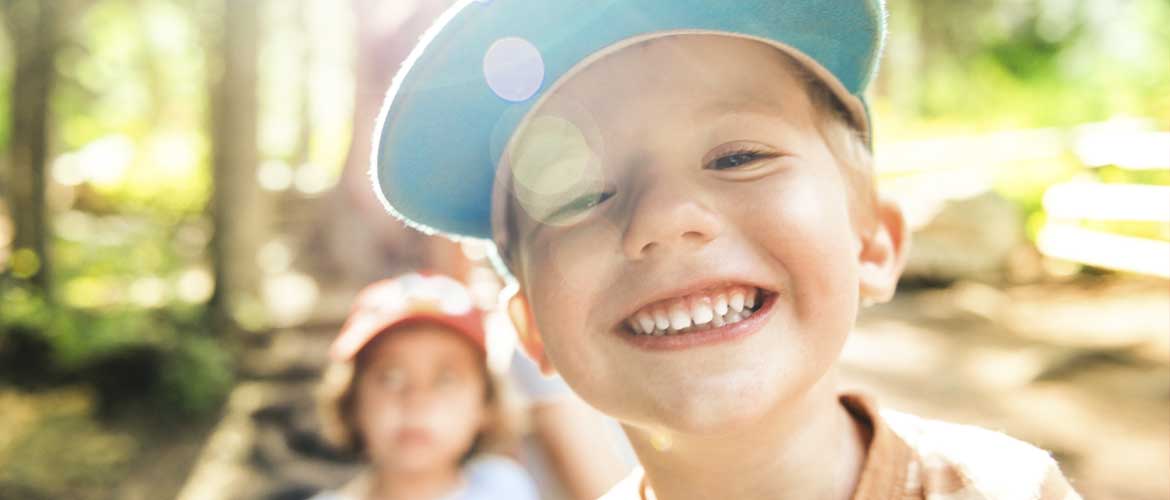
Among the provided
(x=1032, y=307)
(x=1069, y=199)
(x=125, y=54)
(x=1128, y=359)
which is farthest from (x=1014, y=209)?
(x=125, y=54)

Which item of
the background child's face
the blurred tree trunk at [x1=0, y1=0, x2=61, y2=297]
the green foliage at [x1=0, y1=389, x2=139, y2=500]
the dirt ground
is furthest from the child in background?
the blurred tree trunk at [x1=0, y1=0, x2=61, y2=297]

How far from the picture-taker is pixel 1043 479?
1086mm

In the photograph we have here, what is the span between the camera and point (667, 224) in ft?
3.21

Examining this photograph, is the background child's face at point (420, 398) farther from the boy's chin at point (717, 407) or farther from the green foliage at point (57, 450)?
the green foliage at point (57, 450)

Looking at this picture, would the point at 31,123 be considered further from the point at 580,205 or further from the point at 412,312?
the point at 580,205

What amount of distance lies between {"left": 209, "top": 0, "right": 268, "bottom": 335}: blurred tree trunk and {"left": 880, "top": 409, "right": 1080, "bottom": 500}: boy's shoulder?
7225 mm

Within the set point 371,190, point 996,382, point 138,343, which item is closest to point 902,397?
point 996,382

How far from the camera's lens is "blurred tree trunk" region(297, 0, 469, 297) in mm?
3785

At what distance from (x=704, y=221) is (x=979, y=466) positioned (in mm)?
443

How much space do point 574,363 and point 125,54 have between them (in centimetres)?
3857

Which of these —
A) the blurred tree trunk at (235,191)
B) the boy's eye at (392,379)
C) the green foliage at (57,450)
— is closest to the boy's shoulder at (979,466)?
the boy's eye at (392,379)

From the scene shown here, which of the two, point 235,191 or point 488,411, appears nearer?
point 488,411

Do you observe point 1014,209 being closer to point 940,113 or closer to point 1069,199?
point 1069,199

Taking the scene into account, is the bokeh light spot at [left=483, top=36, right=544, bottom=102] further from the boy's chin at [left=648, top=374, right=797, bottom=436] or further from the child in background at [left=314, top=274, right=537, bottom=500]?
the child in background at [left=314, top=274, right=537, bottom=500]
